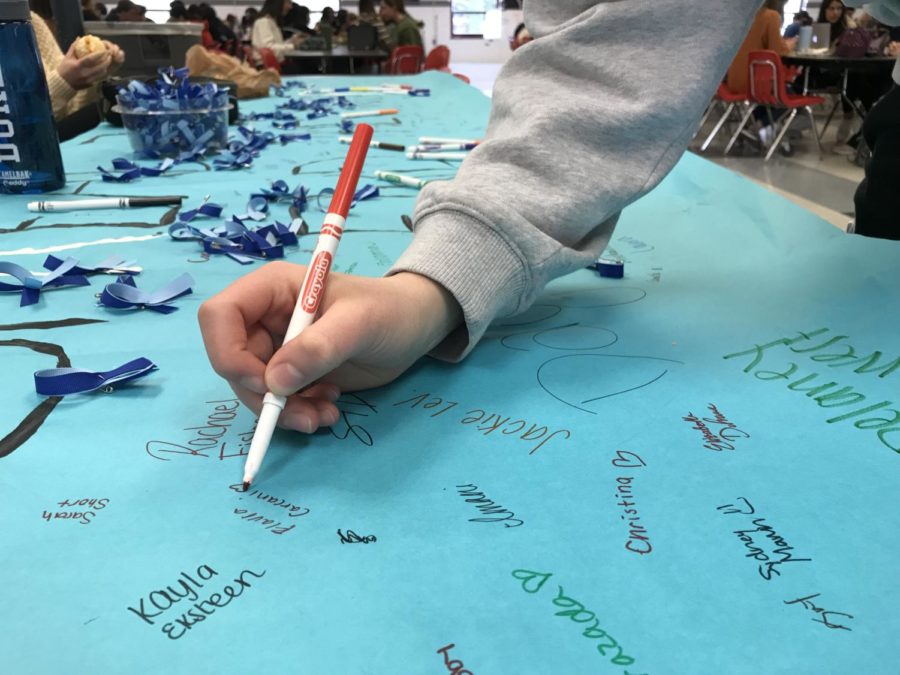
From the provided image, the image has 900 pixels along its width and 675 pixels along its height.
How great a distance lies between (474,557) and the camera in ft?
1.13

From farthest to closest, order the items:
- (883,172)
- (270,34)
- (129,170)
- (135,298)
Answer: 1. (270,34)
2. (129,170)
3. (883,172)
4. (135,298)

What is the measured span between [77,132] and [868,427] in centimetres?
180

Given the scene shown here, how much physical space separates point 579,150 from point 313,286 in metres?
0.25

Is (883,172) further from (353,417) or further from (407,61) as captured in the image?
(407,61)

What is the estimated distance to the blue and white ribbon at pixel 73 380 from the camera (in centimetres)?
50

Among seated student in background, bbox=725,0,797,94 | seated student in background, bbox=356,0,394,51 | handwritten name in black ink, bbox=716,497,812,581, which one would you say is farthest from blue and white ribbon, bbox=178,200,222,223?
seated student in background, bbox=356,0,394,51

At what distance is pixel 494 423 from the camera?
473mm

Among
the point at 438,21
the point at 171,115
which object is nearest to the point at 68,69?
the point at 171,115

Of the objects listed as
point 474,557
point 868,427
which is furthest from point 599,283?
point 474,557

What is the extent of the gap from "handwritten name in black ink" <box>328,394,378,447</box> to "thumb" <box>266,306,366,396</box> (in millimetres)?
60

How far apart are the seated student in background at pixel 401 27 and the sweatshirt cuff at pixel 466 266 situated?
5650 millimetres

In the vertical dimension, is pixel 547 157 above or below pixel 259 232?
above

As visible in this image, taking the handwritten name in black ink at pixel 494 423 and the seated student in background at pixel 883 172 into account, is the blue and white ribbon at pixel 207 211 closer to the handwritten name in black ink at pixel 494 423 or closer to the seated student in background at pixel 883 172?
the handwritten name in black ink at pixel 494 423

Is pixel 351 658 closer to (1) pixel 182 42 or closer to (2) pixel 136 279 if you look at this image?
(2) pixel 136 279
